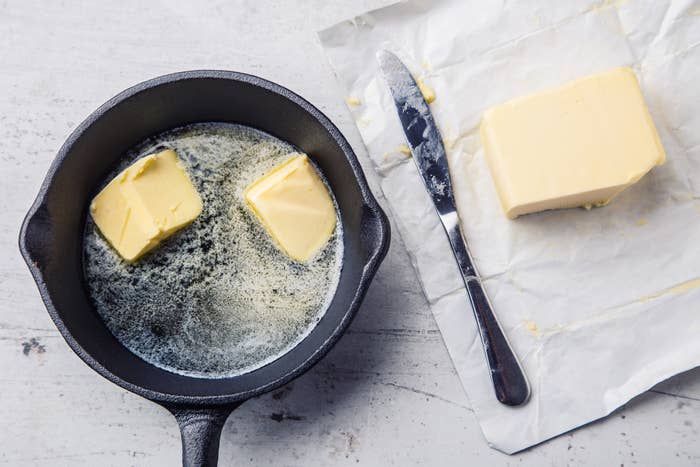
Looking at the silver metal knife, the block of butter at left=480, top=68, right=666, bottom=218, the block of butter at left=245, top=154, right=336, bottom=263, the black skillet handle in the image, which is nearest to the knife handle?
the silver metal knife

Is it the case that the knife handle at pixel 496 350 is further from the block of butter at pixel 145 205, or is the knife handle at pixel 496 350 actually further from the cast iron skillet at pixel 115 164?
the block of butter at pixel 145 205

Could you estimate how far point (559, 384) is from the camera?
115 centimetres

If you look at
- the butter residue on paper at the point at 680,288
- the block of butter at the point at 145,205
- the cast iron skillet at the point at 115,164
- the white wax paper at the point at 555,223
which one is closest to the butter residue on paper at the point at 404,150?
the white wax paper at the point at 555,223

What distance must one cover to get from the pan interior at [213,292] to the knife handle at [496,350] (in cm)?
24

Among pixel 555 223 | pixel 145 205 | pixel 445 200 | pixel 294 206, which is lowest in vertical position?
pixel 555 223

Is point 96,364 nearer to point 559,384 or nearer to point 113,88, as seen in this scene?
point 113,88

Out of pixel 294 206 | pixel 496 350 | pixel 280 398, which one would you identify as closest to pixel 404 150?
pixel 294 206

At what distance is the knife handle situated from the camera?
1.12 meters

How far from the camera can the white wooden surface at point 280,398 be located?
117 centimetres

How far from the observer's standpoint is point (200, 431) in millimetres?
932

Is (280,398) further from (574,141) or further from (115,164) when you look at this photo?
(574,141)

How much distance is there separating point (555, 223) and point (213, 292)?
621mm

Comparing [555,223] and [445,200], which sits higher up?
[445,200]

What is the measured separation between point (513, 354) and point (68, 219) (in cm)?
79
